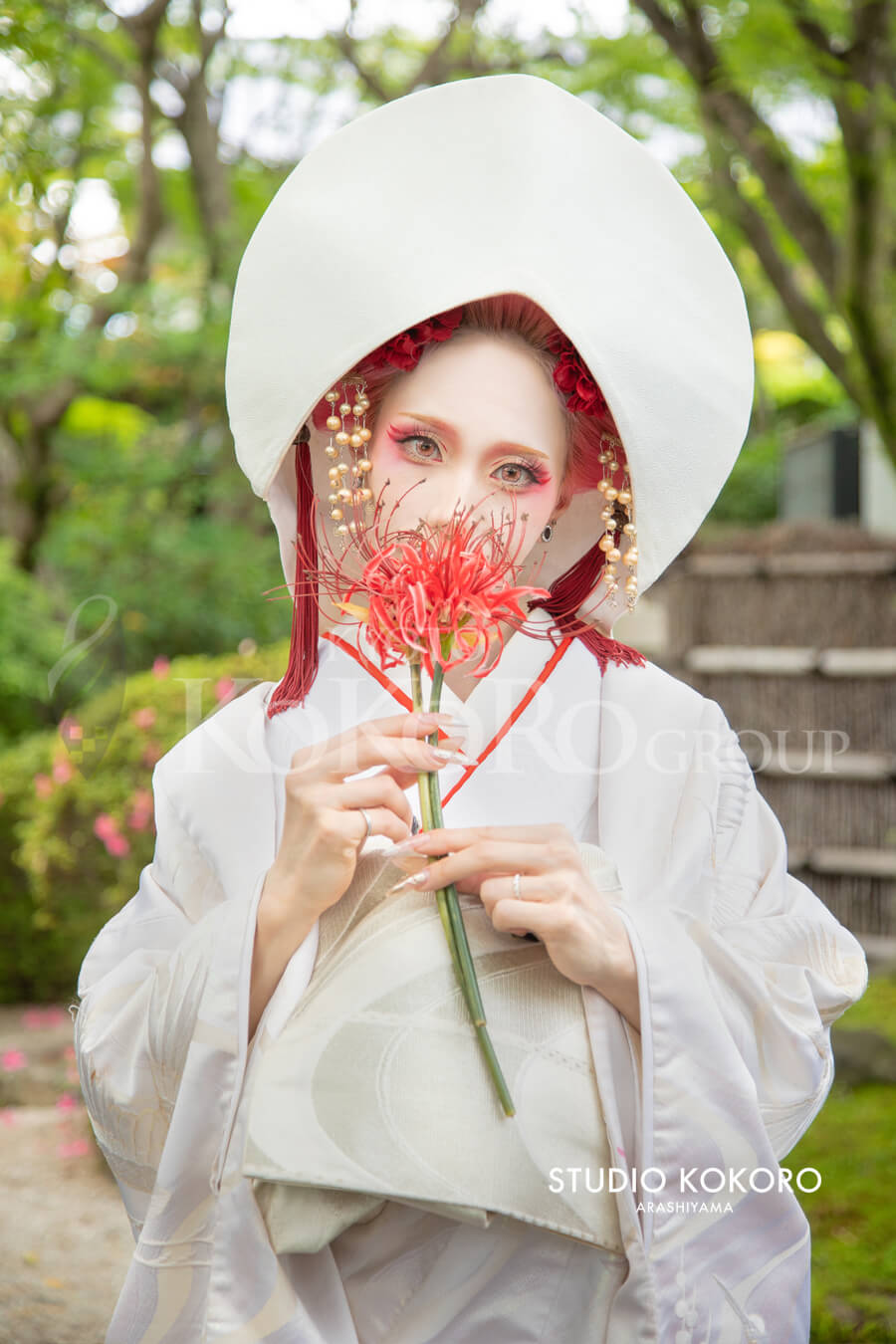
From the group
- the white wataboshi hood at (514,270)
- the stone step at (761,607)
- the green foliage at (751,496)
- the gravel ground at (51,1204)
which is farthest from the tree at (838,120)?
the green foliage at (751,496)

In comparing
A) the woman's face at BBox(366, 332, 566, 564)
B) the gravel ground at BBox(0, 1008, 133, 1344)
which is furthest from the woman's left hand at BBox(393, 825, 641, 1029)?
the gravel ground at BBox(0, 1008, 133, 1344)

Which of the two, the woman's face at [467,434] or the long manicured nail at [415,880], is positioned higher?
the woman's face at [467,434]

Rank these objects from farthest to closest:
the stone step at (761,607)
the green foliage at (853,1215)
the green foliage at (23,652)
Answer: the green foliage at (23,652) < the stone step at (761,607) < the green foliage at (853,1215)

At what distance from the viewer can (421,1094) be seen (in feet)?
4.73

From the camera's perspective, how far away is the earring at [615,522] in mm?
1623

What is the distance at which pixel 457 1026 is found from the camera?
4.82ft

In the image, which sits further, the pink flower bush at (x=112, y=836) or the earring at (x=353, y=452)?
the pink flower bush at (x=112, y=836)

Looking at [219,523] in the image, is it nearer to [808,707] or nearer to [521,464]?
[808,707]

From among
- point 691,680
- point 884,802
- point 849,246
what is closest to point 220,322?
point 691,680

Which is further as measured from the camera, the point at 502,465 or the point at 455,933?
the point at 502,465

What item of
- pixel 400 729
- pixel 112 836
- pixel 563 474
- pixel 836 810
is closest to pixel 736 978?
pixel 400 729

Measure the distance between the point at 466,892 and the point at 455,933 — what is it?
79 mm

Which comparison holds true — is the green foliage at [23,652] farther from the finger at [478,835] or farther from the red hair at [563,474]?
the finger at [478,835]

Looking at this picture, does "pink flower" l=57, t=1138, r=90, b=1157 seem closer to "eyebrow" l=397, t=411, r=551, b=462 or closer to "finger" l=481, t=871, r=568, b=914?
"finger" l=481, t=871, r=568, b=914
